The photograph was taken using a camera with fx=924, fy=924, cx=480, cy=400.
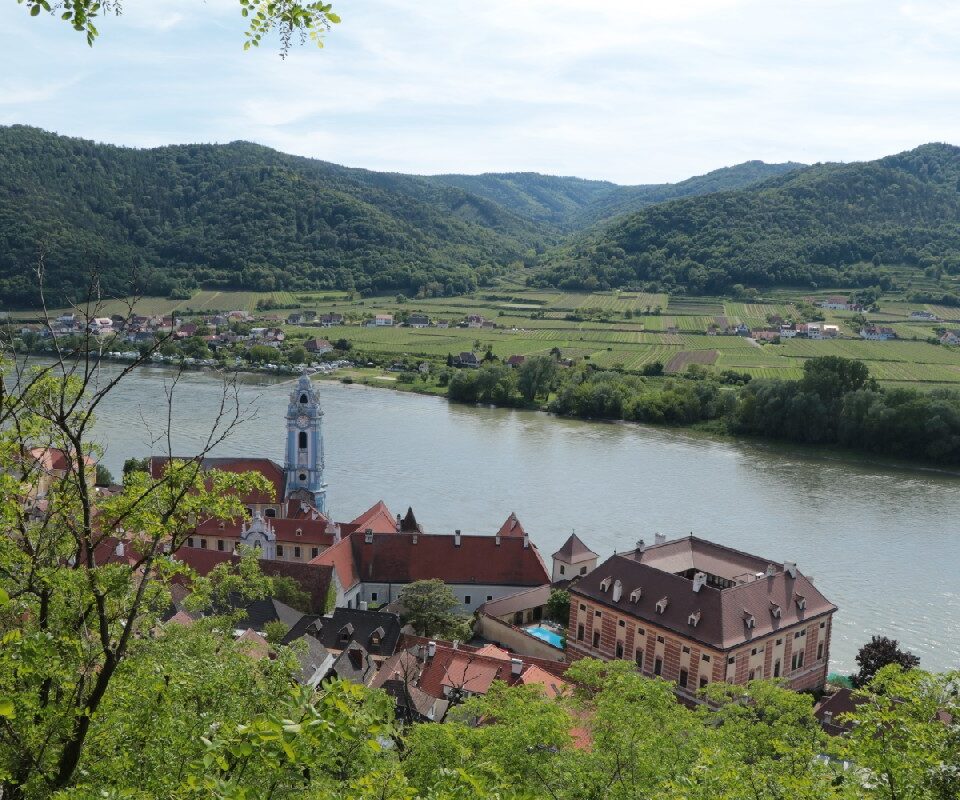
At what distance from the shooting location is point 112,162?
110 metres

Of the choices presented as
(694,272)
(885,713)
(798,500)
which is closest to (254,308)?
(694,272)

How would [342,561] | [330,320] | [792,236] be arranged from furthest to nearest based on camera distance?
[792,236] → [330,320] → [342,561]

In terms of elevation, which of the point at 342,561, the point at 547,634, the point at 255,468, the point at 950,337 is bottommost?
the point at 547,634

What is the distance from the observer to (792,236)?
105312 mm

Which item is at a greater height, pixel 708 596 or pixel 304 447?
pixel 304 447

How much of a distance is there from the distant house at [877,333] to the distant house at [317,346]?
4381 centimetres

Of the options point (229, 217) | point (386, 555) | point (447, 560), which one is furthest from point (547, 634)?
point (229, 217)

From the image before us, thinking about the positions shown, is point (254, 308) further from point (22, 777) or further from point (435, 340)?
point (22, 777)

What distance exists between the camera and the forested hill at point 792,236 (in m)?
100

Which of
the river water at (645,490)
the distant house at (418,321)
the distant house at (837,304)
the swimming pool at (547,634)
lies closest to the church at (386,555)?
the swimming pool at (547,634)

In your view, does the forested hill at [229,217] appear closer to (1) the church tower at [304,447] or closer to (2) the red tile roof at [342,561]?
(1) the church tower at [304,447]

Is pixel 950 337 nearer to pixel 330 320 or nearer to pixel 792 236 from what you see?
pixel 792 236

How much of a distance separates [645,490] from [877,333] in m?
47.9

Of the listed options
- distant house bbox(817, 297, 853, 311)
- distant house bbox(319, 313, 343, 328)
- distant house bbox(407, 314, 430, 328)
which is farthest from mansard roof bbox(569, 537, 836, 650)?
distant house bbox(817, 297, 853, 311)
